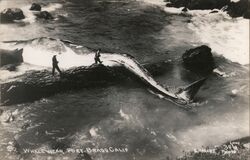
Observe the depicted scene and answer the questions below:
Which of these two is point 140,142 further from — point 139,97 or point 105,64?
point 105,64

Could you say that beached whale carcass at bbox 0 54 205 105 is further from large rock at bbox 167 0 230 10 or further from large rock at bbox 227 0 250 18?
large rock at bbox 167 0 230 10

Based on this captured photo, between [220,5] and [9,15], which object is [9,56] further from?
[220,5]

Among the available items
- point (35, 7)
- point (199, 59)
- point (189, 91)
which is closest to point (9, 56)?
point (35, 7)

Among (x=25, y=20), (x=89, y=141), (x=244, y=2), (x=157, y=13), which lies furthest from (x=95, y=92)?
(x=244, y=2)

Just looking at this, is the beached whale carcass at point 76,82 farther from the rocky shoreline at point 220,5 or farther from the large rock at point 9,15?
the rocky shoreline at point 220,5

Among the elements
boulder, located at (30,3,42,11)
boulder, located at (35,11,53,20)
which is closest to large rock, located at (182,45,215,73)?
boulder, located at (35,11,53,20)

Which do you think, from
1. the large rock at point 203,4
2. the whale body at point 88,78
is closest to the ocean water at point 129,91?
the whale body at point 88,78
